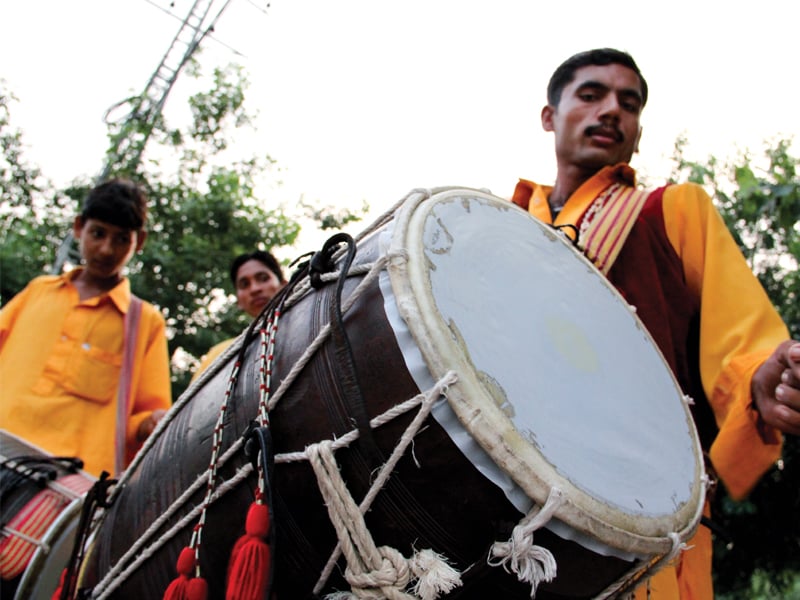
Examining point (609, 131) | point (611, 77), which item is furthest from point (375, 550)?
point (611, 77)

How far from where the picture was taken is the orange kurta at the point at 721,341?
1.19 meters

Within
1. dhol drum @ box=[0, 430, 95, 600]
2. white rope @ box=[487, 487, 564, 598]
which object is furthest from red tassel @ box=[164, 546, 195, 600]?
dhol drum @ box=[0, 430, 95, 600]

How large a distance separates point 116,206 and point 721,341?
2.05 metres

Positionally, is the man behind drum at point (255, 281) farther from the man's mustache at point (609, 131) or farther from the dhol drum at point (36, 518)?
the man's mustache at point (609, 131)

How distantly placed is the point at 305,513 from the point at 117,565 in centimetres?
53

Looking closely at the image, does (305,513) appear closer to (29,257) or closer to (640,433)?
(640,433)

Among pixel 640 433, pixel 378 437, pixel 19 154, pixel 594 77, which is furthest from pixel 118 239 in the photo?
pixel 19 154

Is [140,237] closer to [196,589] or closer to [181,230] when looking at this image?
[196,589]

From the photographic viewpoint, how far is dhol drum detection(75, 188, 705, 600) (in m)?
0.74

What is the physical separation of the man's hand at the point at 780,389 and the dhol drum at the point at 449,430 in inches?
7.4

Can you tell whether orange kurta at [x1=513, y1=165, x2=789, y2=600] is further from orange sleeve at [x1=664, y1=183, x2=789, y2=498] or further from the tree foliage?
the tree foliage

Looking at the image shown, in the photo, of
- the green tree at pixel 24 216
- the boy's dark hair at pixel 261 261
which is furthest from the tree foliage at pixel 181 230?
the boy's dark hair at pixel 261 261

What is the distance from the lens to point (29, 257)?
23.2 feet

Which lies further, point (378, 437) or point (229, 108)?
point (229, 108)
